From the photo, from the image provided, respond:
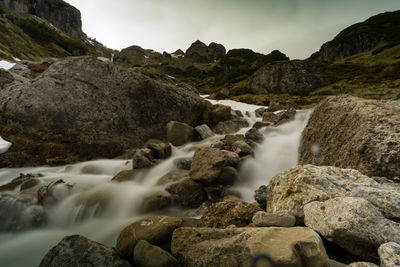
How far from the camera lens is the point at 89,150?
464 inches

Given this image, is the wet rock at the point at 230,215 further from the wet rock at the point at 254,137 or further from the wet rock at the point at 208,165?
the wet rock at the point at 254,137

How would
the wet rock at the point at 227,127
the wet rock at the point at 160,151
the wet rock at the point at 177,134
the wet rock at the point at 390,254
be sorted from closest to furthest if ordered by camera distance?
1. the wet rock at the point at 390,254
2. the wet rock at the point at 160,151
3. the wet rock at the point at 177,134
4. the wet rock at the point at 227,127

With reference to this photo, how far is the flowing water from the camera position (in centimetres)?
573

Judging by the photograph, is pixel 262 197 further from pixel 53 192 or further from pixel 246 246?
pixel 53 192

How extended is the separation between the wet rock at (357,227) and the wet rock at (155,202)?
17.9 ft

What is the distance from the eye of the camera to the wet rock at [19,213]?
627 centimetres

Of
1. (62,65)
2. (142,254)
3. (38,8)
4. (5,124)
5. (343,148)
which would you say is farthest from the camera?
(38,8)

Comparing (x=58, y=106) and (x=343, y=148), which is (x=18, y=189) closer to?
(x=58, y=106)

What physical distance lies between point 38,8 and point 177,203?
17667 centimetres

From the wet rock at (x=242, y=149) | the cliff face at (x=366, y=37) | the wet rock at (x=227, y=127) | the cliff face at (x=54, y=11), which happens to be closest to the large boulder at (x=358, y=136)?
the wet rock at (x=242, y=149)

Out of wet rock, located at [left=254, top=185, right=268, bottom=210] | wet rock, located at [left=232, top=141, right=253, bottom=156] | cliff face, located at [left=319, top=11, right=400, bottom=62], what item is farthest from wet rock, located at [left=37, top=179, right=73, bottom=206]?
cliff face, located at [left=319, top=11, right=400, bottom=62]

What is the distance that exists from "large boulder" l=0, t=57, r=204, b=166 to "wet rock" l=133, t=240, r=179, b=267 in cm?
978

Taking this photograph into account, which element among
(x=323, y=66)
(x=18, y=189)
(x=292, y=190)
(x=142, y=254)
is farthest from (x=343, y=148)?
(x=323, y=66)

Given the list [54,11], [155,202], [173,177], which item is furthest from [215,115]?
[54,11]
